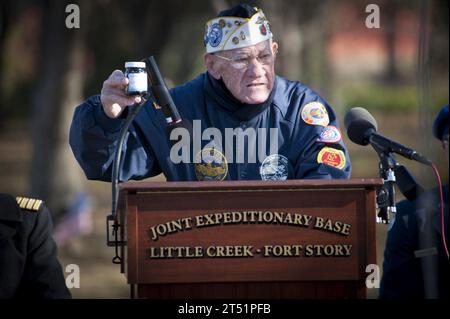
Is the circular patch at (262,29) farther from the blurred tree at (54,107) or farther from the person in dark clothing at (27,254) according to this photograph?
the blurred tree at (54,107)

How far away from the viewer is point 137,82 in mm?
5285

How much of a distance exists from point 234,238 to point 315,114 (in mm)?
1598

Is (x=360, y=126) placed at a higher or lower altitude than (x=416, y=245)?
higher

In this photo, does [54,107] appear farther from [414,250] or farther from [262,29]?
[414,250]

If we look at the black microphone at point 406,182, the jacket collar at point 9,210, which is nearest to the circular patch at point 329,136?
the black microphone at point 406,182

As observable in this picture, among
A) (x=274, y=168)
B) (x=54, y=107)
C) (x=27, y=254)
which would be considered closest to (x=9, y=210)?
(x=27, y=254)

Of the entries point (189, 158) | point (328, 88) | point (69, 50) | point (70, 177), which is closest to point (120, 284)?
point (70, 177)

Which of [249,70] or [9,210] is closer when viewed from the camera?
[9,210]

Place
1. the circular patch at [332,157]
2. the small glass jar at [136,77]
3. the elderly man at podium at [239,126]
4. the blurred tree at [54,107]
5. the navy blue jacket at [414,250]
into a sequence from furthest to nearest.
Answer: the blurred tree at [54,107], the elderly man at podium at [239,126], the circular patch at [332,157], the navy blue jacket at [414,250], the small glass jar at [136,77]

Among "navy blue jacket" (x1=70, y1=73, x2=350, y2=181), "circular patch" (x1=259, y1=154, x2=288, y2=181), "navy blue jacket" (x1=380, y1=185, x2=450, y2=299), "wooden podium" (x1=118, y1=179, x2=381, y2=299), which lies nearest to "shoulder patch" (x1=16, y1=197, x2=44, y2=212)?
"navy blue jacket" (x1=70, y1=73, x2=350, y2=181)

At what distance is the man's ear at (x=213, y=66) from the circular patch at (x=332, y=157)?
79cm

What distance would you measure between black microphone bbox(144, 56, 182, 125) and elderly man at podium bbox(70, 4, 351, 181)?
613 millimetres

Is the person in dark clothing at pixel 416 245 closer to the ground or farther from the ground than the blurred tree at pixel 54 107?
closer to the ground

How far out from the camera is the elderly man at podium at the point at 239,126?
6.26 meters
